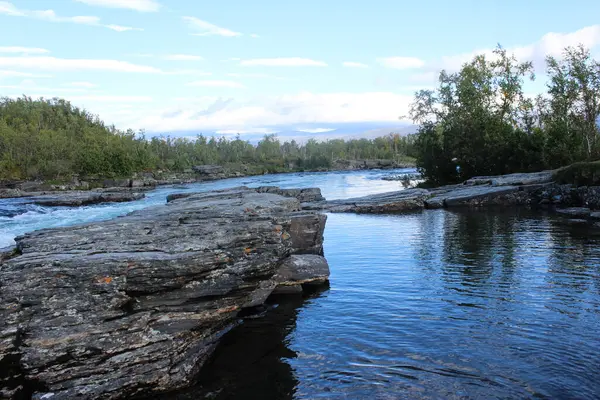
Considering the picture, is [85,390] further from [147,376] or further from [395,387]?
[395,387]

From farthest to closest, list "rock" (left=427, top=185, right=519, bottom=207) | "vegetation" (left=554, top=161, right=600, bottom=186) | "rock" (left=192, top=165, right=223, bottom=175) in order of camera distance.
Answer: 1. "rock" (left=192, top=165, right=223, bottom=175)
2. "rock" (left=427, top=185, right=519, bottom=207)
3. "vegetation" (left=554, top=161, right=600, bottom=186)

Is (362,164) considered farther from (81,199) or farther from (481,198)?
(481,198)

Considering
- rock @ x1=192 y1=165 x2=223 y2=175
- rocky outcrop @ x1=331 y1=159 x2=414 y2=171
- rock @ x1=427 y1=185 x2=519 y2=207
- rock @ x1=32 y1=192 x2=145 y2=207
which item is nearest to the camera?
rock @ x1=427 y1=185 x2=519 y2=207

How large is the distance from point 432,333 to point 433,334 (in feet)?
0.21

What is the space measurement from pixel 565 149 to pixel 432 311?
126 ft

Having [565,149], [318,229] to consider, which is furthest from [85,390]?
[565,149]

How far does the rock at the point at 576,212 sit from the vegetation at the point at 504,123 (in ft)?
40.6

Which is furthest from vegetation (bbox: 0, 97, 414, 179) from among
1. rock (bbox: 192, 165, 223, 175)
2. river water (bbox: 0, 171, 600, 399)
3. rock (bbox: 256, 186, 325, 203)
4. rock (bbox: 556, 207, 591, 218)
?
river water (bbox: 0, 171, 600, 399)

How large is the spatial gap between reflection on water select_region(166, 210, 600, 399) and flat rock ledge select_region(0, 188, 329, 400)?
43.9 inches

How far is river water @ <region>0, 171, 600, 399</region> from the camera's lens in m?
9.05

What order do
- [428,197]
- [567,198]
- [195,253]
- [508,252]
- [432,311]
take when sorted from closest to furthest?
[195,253] → [432,311] → [508,252] → [567,198] → [428,197]

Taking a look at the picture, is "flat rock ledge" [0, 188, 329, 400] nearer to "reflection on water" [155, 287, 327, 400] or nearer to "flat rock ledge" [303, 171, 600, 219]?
"reflection on water" [155, 287, 327, 400]

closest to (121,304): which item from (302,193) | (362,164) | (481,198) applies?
(481,198)

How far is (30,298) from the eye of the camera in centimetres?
859
